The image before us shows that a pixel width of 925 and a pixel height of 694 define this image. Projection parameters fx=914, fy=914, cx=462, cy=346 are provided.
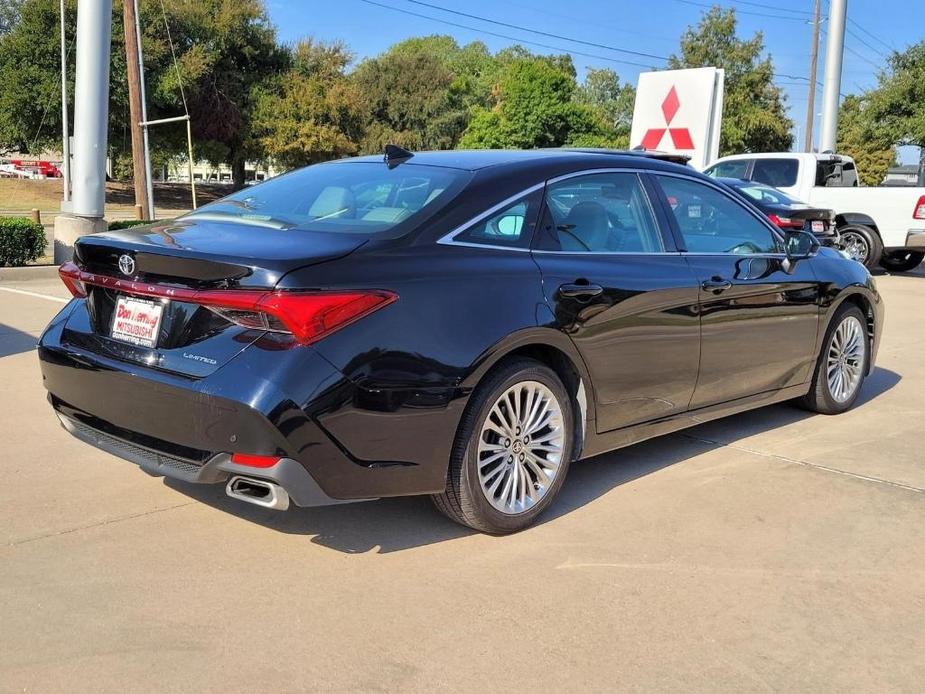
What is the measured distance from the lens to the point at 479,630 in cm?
310

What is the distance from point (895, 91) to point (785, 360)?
112 ft

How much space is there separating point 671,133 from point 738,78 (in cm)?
4677

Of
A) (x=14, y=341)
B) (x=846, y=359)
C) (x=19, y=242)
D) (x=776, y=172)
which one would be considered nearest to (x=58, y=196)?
(x=19, y=242)

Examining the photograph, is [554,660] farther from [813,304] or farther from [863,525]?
[813,304]

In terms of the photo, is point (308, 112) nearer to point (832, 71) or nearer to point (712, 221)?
point (832, 71)

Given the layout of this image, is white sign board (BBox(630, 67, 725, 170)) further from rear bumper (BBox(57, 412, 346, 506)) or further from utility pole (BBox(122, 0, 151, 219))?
utility pole (BBox(122, 0, 151, 219))

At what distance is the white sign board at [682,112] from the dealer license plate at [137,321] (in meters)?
9.52

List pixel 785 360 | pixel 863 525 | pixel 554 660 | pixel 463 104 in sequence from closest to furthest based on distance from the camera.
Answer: pixel 554 660, pixel 863 525, pixel 785 360, pixel 463 104

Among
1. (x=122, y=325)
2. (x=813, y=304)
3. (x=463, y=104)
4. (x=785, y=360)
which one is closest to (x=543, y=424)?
(x=122, y=325)

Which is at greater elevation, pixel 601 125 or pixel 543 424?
pixel 601 125

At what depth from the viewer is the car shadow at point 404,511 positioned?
12.5 ft

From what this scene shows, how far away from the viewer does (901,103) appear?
114 feet

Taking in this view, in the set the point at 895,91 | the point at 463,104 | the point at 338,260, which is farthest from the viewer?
the point at 463,104

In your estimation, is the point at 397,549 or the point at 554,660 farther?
Answer: the point at 397,549
